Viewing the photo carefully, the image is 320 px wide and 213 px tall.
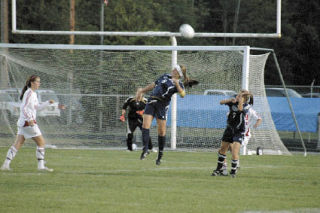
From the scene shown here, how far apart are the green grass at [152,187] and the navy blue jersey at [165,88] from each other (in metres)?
1.41

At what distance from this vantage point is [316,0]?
156 feet

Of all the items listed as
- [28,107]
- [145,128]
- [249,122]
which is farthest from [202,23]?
[28,107]

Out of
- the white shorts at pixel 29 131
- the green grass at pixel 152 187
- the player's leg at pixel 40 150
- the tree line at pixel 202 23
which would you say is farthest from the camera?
the tree line at pixel 202 23

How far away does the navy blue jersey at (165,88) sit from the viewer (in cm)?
1322

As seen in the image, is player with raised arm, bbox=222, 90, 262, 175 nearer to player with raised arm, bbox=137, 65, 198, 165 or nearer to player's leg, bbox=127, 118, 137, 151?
player with raised arm, bbox=137, 65, 198, 165

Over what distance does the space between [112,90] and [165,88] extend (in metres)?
6.50

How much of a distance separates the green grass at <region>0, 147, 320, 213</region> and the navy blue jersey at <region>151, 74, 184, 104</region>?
1406 mm

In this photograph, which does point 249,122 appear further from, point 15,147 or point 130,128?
point 15,147

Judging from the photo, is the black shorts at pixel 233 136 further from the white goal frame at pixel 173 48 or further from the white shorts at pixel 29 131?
the white goal frame at pixel 173 48

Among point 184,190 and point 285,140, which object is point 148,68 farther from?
point 184,190

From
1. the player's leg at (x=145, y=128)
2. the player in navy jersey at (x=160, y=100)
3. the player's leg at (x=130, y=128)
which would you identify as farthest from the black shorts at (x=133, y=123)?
the player in navy jersey at (x=160, y=100)

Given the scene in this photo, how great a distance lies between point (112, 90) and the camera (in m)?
19.6

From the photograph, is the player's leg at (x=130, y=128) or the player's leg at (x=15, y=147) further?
the player's leg at (x=130, y=128)

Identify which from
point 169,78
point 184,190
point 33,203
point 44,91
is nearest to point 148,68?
point 44,91
